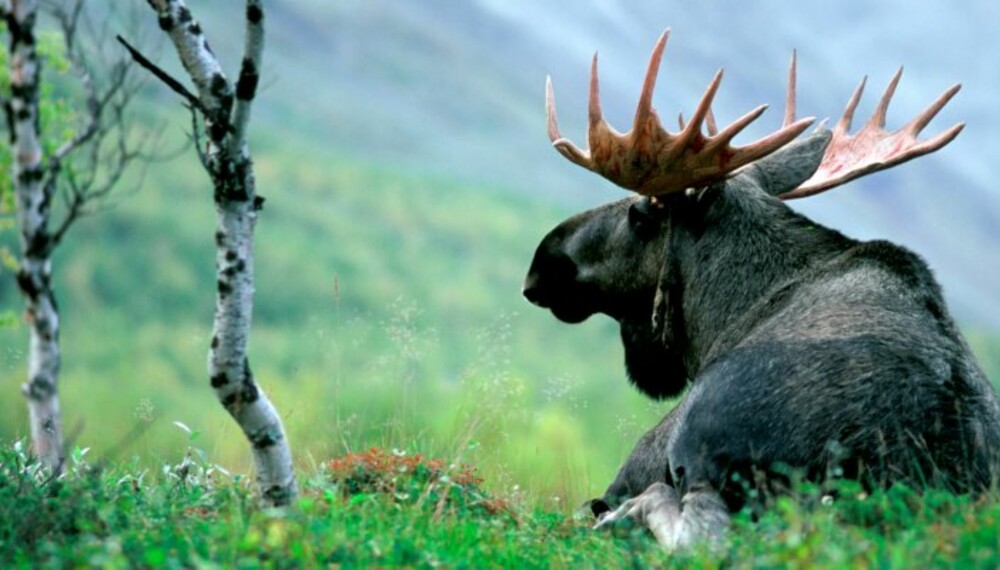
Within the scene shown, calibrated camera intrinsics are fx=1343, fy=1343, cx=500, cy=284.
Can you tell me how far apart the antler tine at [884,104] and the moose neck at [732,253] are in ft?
4.84

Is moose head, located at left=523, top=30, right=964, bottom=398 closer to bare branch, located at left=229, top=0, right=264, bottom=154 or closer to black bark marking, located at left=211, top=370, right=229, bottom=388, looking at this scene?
bare branch, located at left=229, top=0, right=264, bottom=154

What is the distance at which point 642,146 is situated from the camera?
7438 mm

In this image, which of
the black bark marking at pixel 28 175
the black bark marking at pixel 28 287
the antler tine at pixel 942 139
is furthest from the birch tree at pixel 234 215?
the black bark marking at pixel 28 287

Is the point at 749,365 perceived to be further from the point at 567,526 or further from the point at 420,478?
the point at 420,478

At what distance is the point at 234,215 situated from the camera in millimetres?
6055

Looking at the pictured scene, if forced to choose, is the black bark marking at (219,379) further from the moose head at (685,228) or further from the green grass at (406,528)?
the moose head at (685,228)

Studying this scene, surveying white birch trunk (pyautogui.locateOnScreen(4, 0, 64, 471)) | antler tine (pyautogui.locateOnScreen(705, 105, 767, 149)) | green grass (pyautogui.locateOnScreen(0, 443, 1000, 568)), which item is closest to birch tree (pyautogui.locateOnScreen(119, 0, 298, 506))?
green grass (pyautogui.locateOnScreen(0, 443, 1000, 568))

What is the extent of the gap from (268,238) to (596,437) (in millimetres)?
23816

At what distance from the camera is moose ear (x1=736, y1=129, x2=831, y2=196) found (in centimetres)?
843

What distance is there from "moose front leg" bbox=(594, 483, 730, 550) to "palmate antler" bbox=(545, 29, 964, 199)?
68.4 inches

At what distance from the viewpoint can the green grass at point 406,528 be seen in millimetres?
4449

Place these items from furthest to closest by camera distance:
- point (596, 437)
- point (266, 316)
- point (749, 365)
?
1. point (266, 316)
2. point (596, 437)
3. point (749, 365)

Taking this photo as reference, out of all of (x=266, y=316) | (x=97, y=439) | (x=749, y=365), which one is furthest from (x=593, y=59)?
(x=266, y=316)

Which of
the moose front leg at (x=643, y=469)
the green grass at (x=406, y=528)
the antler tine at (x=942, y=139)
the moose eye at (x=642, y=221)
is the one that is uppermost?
the antler tine at (x=942, y=139)
